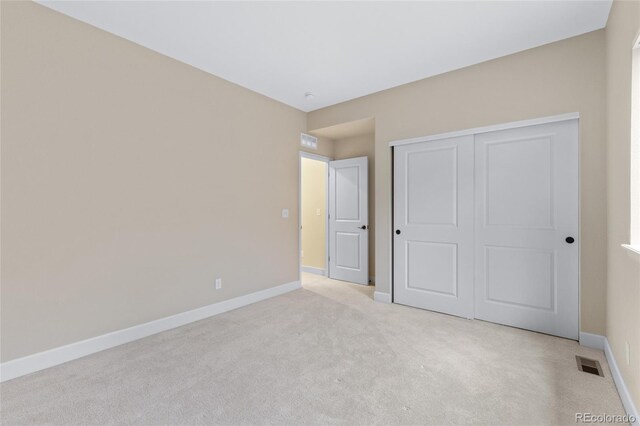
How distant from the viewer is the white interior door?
4.83m

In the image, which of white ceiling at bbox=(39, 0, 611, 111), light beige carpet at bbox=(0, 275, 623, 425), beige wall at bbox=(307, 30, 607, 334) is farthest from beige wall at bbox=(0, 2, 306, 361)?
beige wall at bbox=(307, 30, 607, 334)

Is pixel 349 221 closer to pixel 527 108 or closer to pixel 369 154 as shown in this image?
pixel 369 154

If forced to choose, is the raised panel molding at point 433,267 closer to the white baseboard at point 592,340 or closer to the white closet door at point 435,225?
the white closet door at point 435,225

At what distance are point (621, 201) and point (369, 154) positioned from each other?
3330mm

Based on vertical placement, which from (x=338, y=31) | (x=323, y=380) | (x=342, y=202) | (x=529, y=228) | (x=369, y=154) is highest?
(x=338, y=31)

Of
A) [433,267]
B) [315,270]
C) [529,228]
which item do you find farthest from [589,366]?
[315,270]

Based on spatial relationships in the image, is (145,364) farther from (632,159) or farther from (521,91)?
(521,91)

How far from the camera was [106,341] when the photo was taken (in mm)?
2600

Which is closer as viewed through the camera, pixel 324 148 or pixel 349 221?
pixel 349 221

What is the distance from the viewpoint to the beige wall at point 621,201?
65.1 inches

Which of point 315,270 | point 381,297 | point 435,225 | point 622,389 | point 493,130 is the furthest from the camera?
point 315,270

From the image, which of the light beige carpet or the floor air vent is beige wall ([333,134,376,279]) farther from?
the floor air vent

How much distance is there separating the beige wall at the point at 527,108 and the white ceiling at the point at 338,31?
159 millimetres

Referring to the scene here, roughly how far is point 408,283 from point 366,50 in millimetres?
2744
